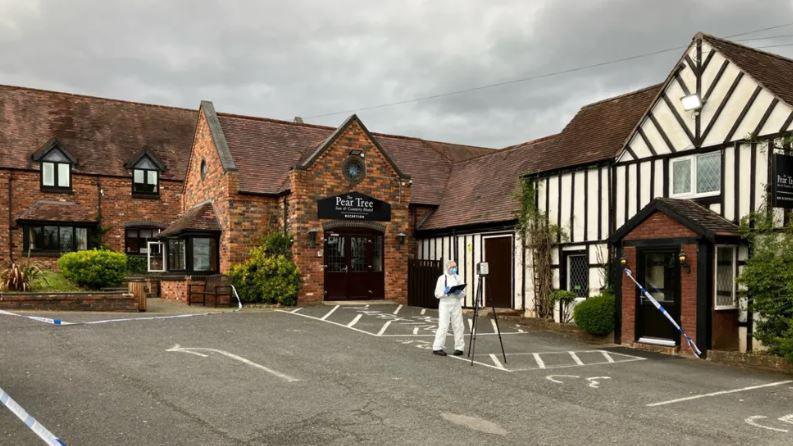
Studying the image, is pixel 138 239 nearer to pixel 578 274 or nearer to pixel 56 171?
pixel 56 171

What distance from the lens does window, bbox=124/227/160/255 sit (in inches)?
1141

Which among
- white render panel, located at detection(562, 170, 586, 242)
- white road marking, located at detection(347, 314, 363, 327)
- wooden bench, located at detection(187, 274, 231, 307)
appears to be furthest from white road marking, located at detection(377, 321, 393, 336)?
wooden bench, located at detection(187, 274, 231, 307)

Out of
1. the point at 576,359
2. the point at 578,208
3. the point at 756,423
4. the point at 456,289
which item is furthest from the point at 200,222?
the point at 756,423

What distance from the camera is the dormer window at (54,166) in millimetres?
27094

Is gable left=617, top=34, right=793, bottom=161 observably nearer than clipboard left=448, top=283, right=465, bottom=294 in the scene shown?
No

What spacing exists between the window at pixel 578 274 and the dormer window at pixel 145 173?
19806 millimetres

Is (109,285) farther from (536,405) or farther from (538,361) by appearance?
(536,405)

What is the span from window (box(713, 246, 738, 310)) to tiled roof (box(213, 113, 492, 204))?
1235 centimetres

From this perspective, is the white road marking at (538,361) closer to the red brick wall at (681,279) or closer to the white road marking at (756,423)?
the red brick wall at (681,279)

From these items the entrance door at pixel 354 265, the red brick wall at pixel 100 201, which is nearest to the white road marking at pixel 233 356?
the entrance door at pixel 354 265

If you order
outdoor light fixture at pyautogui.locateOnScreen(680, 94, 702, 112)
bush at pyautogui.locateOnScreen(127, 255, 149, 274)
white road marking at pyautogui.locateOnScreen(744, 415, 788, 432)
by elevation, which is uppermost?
outdoor light fixture at pyautogui.locateOnScreen(680, 94, 702, 112)

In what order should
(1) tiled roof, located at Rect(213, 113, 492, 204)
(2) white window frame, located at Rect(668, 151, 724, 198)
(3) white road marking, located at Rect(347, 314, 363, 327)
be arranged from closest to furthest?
(2) white window frame, located at Rect(668, 151, 724, 198) → (3) white road marking, located at Rect(347, 314, 363, 327) → (1) tiled roof, located at Rect(213, 113, 492, 204)

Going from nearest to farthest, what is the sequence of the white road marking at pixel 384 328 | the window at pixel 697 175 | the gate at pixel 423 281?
the window at pixel 697 175 → the white road marking at pixel 384 328 → the gate at pixel 423 281

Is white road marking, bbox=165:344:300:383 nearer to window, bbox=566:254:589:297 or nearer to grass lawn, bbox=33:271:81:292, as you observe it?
grass lawn, bbox=33:271:81:292
